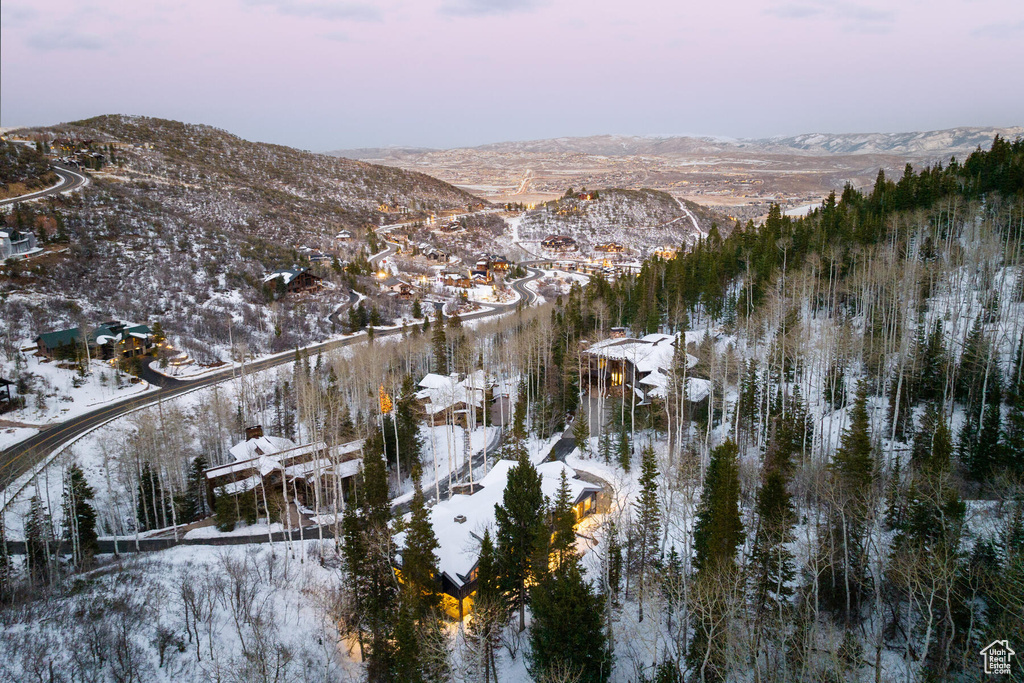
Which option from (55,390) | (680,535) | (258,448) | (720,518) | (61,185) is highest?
(61,185)

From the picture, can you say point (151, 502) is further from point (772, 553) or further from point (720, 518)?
point (772, 553)

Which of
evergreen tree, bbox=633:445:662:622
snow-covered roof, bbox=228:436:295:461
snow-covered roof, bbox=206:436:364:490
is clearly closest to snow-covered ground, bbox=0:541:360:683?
snow-covered roof, bbox=206:436:364:490

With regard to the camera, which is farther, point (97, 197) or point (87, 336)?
point (97, 197)

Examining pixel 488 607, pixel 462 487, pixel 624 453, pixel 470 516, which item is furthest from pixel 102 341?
pixel 624 453

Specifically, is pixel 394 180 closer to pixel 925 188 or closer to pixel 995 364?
pixel 925 188

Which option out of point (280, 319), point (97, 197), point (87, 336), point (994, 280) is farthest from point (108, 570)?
point (97, 197)

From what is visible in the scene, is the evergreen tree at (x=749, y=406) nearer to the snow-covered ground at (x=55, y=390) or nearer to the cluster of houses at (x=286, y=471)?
the cluster of houses at (x=286, y=471)
